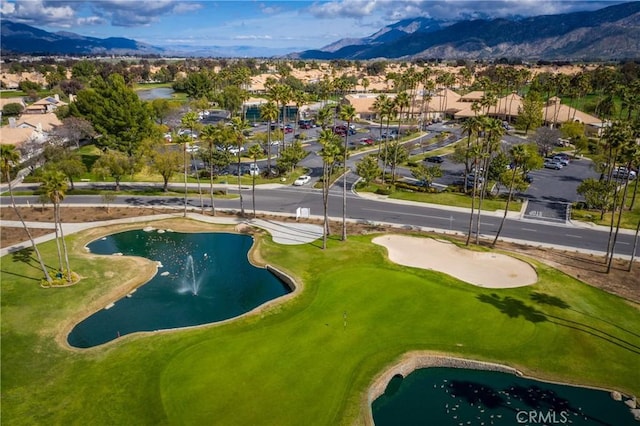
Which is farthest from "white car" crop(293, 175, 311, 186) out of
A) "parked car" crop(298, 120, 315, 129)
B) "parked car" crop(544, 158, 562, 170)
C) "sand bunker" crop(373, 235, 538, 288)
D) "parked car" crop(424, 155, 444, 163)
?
"parked car" crop(298, 120, 315, 129)

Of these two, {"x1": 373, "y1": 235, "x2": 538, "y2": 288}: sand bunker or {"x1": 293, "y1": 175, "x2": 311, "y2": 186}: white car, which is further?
{"x1": 293, "y1": 175, "x2": 311, "y2": 186}: white car

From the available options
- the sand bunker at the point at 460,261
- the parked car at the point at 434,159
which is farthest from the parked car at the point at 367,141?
the sand bunker at the point at 460,261

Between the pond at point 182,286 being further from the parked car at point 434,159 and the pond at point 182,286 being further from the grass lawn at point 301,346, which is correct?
the parked car at point 434,159

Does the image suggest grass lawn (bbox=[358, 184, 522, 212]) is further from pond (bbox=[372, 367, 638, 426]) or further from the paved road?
pond (bbox=[372, 367, 638, 426])

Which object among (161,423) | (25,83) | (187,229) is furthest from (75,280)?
(25,83)

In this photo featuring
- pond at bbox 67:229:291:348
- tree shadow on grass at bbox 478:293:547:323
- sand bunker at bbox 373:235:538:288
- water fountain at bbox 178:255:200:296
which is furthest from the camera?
water fountain at bbox 178:255:200:296

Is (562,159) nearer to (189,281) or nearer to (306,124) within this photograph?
(306,124)

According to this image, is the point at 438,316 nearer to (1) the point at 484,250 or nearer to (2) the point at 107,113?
(1) the point at 484,250
